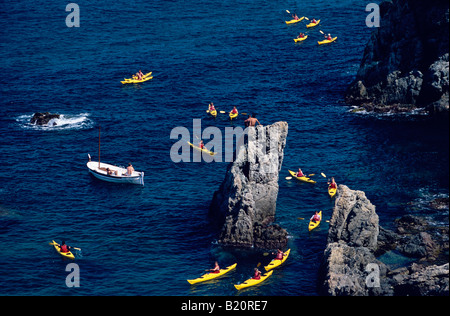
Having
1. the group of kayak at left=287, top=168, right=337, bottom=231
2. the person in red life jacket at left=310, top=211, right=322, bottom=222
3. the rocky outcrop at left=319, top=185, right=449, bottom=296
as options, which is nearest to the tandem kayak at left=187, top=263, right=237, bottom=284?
the rocky outcrop at left=319, top=185, right=449, bottom=296

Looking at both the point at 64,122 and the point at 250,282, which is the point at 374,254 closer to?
the point at 250,282

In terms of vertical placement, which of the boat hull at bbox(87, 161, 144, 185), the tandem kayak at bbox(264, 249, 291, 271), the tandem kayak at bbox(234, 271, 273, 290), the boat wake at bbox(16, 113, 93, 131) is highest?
the boat wake at bbox(16, 113, 93, 131)

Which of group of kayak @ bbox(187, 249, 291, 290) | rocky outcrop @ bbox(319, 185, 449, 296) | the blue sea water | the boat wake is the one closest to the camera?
rocky outcrop @ bbox(319, 185, 449, 296)

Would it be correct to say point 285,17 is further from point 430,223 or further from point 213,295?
point 213,295

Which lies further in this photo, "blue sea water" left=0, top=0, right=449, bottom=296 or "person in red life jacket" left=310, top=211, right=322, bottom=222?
"person in red life jacket" left=310, top=211, right=322, bottom=222

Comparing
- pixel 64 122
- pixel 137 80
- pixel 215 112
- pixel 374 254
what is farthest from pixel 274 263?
pixel 137 80

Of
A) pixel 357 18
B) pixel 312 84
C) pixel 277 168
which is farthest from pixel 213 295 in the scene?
pixel 357 18

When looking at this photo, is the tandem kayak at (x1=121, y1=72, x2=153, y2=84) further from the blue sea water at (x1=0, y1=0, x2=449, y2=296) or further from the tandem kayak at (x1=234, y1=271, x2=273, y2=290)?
the tandem kayak at (x1=234, y1=271, x2=273, y2=290)
